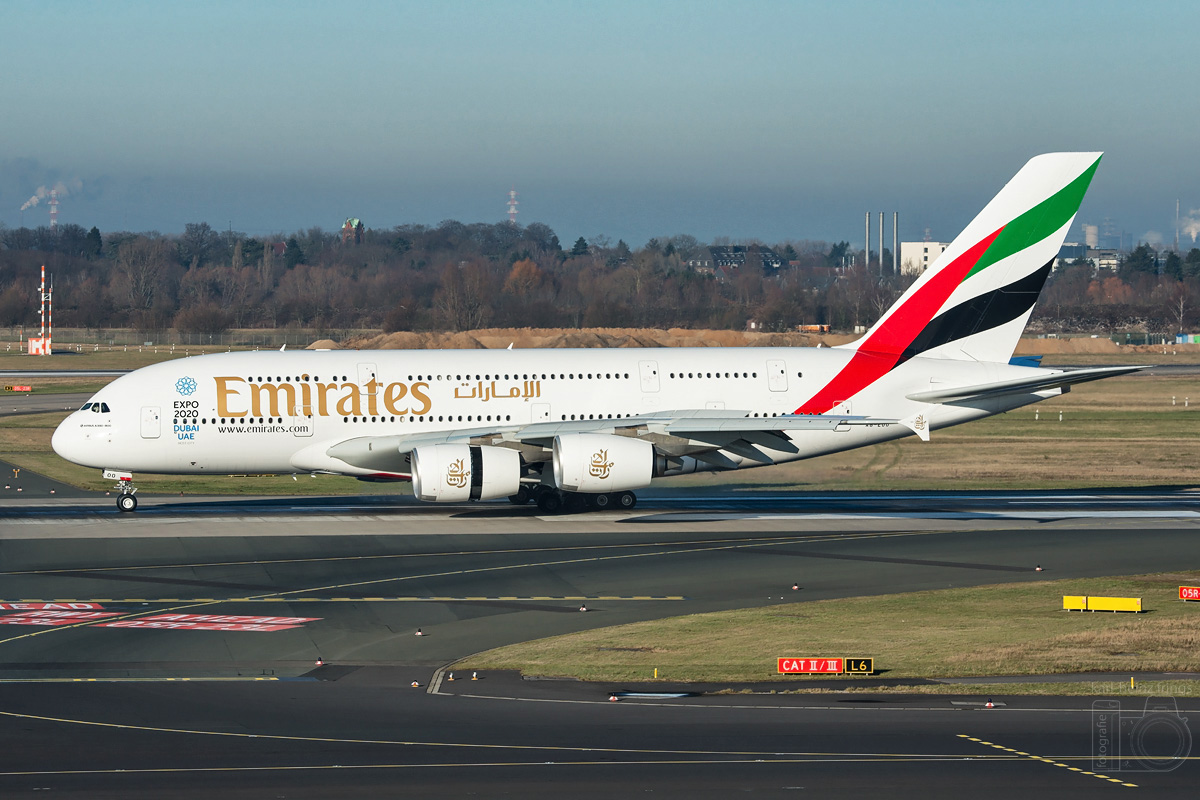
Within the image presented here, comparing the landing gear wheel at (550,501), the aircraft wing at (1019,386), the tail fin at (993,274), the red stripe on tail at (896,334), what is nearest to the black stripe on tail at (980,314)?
the tail fin at (993,274)

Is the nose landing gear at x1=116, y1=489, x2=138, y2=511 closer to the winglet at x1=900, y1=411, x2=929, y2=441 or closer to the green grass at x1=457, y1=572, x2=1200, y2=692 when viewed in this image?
the green grass at x1=457, y1=572, x2=1200, y2=692

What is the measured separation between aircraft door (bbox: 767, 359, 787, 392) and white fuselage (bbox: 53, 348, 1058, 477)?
0.13ft

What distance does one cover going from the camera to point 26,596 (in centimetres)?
2703

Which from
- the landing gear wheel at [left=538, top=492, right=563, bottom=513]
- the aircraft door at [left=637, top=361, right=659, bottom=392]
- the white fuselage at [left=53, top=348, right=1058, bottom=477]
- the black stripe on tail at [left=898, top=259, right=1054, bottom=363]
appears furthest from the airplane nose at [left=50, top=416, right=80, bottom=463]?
the black stripe on tail at [left=898, top=259, right=1054, bottom=363]

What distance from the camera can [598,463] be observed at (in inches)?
1430

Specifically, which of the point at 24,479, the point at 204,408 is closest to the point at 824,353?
the point at 204,408

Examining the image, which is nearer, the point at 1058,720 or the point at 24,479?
the point at 1058,720

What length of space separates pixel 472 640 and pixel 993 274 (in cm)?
2485

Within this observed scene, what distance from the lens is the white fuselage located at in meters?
38.2

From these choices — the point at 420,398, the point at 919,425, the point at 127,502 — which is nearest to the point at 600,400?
the point at 420,398

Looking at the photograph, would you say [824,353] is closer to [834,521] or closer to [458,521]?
[834,521]

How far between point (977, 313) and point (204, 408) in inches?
975

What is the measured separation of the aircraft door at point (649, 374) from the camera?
39688 mm

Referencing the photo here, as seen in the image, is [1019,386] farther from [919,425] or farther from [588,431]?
[588,431]
